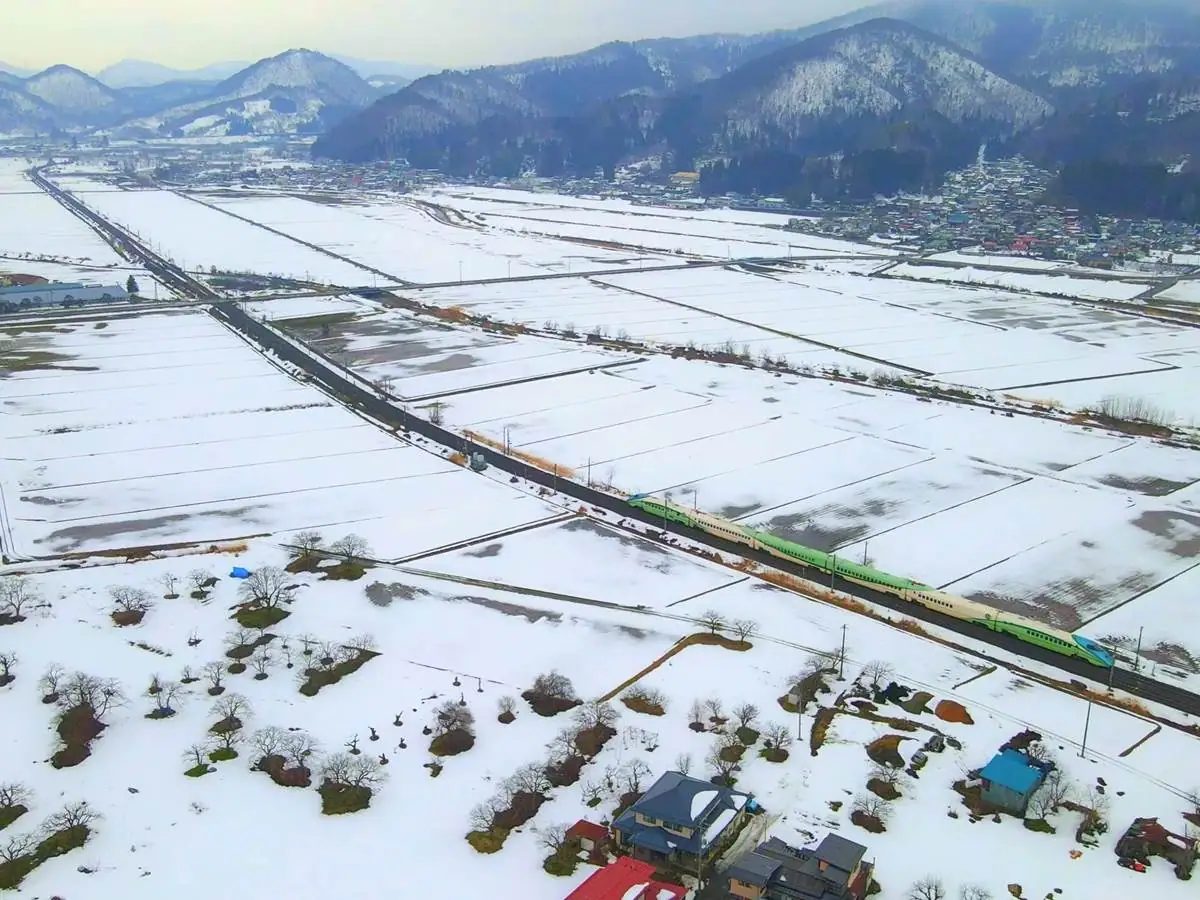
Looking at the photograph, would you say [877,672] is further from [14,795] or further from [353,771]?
[14,795]

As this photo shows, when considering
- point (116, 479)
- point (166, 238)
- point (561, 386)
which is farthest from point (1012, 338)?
point (166, 238)

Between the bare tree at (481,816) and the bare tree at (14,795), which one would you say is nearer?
the bare tree at (481,816)

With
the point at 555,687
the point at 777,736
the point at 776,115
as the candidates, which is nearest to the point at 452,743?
the point at 555,687

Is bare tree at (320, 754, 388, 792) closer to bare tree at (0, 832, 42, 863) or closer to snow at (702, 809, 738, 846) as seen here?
bare tree at (0, 832, 42, 863)

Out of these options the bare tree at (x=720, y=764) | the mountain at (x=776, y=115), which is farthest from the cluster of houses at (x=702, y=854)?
the mountain at (x=776, y=115)

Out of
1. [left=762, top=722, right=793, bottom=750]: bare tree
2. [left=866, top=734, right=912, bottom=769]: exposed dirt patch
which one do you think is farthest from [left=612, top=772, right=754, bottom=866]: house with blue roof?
[left=866, top=734, right=912, bottom=769]: exposed dirt patch

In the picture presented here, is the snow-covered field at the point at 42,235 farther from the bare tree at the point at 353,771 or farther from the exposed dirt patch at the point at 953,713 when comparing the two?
the exposed dirt patch at the point at 953,713

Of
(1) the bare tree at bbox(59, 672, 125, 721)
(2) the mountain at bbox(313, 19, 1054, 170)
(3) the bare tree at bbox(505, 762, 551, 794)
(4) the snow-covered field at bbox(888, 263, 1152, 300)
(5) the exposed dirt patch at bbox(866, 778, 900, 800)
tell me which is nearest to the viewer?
(5) the exposed dirt patch at bbox(866, 778, 900, 800)
